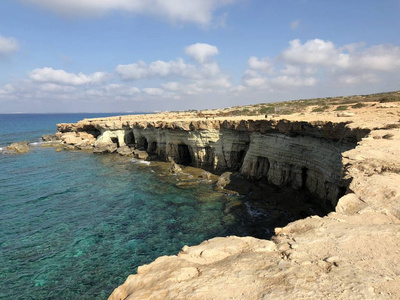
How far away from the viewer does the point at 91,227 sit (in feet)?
59.1

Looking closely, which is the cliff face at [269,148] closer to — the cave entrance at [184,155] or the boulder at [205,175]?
the cave entrance at [184,155]

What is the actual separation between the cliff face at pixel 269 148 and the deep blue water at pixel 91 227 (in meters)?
5.92

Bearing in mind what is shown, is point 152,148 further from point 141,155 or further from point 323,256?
point 323,256

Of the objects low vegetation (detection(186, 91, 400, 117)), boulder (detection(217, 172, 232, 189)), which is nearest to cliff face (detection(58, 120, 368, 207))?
boulder (detection(217, 172, 232, 189))

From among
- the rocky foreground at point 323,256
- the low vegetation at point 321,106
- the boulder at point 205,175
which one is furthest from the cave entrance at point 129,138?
the rocky foreground at point 323,256

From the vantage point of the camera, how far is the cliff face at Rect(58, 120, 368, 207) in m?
17.6

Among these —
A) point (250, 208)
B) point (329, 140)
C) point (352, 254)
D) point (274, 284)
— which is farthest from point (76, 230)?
point (329, 140)

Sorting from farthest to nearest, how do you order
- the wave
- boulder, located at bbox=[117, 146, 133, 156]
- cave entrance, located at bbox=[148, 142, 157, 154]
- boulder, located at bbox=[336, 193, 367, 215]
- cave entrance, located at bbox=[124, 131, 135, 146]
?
1. cave entrance, located at bbox=[124, 131, 135, 146]
2. boulder, located at bbox=[117, 146, 133, 156]
3. cave entrance, located at bbox=[148, 142, 157, 154]
4. the wave
5. boulder, located at bbox=[336, 193, 367, 215]

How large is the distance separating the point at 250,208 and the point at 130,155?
92.0ft

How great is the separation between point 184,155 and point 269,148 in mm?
15615

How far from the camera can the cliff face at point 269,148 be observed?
1764cm

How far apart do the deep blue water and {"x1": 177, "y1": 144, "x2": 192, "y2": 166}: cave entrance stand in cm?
589

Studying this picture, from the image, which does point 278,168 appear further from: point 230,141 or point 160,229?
point 160,229

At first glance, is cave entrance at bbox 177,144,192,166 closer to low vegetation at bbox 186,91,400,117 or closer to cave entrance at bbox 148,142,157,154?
cave entrance at bbox 148,142,157,154
